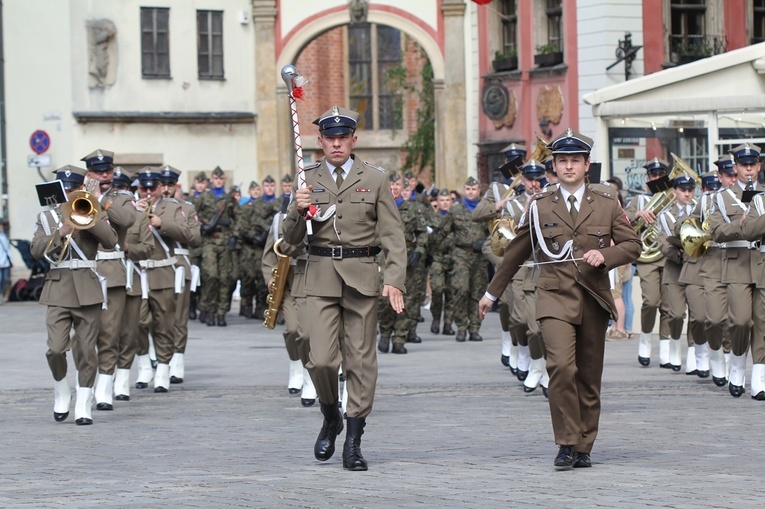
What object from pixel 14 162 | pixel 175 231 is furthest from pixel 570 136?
pixel 14 162

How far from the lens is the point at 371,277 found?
1063 centimetres

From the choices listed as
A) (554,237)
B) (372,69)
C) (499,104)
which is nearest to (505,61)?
(499,104)

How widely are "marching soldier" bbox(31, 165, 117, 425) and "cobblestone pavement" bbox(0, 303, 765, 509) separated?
272 millimetres

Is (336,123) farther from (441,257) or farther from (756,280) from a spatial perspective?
(441,257)

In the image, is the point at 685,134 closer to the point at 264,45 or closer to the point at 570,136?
the point at 570,136

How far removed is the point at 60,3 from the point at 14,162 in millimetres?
3545

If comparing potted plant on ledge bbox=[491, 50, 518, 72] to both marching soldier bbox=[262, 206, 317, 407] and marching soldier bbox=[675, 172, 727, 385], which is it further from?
marching soldier bbox=[262, 206, 317, 407]

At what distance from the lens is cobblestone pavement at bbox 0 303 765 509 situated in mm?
9219

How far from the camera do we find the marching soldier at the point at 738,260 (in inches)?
565

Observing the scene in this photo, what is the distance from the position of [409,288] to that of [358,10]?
17951 millimetres

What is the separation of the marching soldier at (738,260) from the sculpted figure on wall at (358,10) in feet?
80.5

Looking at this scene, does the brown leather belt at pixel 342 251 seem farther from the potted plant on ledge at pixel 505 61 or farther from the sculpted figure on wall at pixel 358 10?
the sculpted figure on wall at pixel 358 10

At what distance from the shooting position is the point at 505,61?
35.1 m

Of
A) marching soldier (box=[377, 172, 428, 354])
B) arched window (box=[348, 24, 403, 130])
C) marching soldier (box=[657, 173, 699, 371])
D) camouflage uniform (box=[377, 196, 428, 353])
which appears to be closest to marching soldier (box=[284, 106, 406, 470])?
marching soldier (box=[657, 173, 699, 371])
